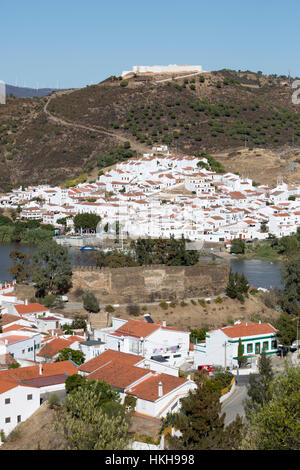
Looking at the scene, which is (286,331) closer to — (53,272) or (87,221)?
(53,272)

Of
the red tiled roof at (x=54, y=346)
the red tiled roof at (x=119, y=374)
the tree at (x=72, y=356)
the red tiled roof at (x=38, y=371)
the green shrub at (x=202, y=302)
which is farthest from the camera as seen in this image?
the green shrub at (x=202, y=302)

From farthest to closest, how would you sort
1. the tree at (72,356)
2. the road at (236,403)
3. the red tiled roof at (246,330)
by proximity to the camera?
the red tiled roof at (246,330) → the tree at (72,356) → the road at (236,403)

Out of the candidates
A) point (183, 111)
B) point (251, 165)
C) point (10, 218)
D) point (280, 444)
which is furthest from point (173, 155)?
point (280, 444)

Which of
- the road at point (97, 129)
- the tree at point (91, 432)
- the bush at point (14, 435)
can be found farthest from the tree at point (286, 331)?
the road at point (97, 129)

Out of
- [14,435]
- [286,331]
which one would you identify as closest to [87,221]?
[286,331]

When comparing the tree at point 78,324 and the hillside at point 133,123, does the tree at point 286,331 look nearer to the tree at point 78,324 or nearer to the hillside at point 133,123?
the tree at point 78,324

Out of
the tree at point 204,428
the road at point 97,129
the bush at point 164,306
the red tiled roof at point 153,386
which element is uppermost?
the road at point 97,129
